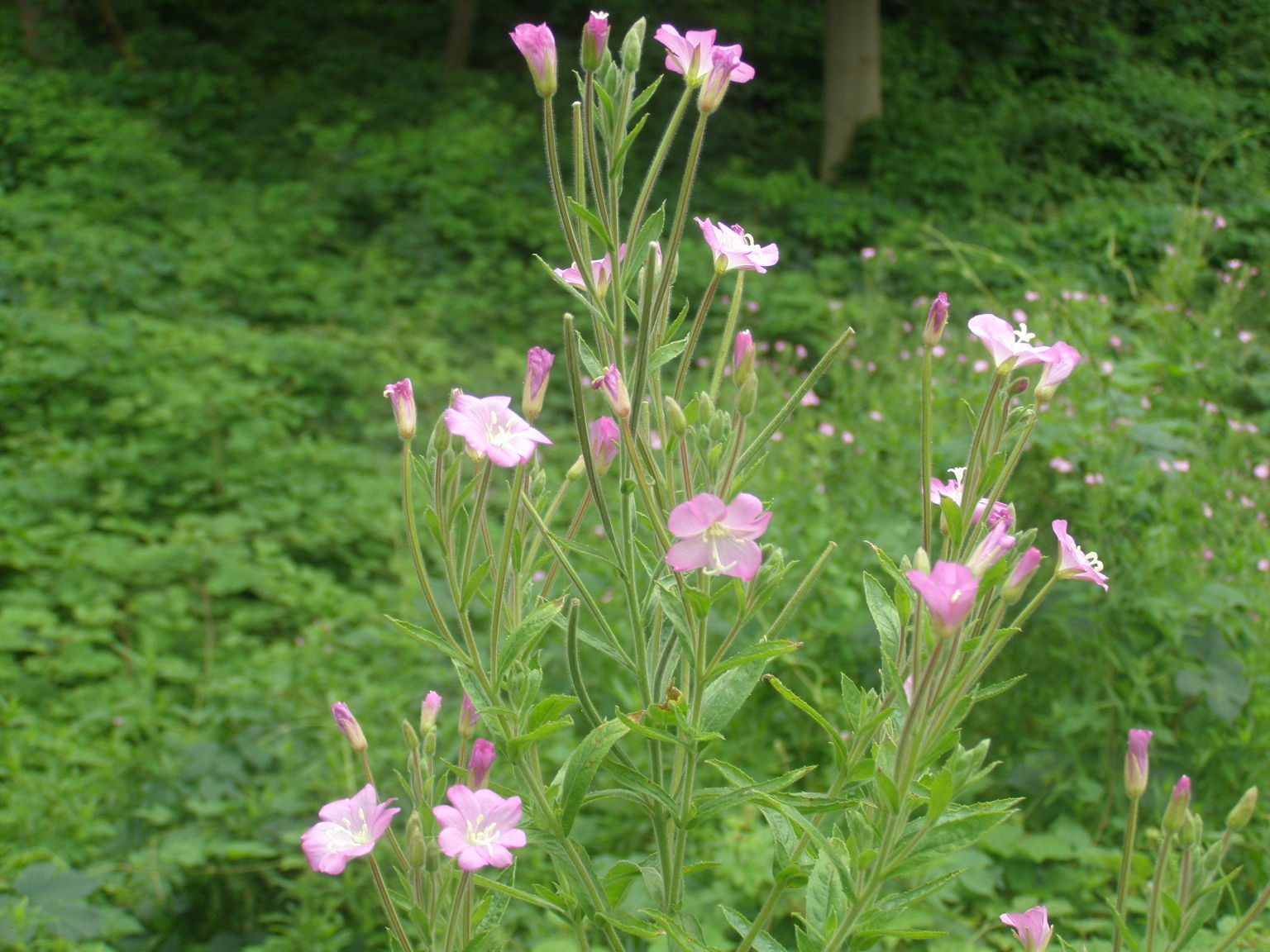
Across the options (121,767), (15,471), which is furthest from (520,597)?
(15,471)

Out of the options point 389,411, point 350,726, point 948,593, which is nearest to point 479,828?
point 350,726

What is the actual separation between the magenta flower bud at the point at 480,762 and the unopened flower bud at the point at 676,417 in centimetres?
35

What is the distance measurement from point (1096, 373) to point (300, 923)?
245cm

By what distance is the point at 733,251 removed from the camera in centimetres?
99

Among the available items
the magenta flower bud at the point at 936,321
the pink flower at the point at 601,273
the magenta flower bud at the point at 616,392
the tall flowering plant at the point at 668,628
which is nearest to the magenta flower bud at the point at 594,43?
the tall flowering plant at the point at 668,628

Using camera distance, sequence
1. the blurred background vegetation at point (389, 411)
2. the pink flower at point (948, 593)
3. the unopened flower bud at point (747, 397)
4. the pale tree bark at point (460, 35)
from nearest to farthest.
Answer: the pink flower at point (948, 593) < the unopened flower bud at point (747, 397) < the blurred background vegetation at point (389, 411) < the pale tree bark at point (460, 35)

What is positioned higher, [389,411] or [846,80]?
[846,80]

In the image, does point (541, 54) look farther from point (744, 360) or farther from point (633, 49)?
point (744, 360)

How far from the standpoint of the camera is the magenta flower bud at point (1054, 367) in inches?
35.4

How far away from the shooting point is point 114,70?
768cm

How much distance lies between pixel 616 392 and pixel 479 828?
400 mm

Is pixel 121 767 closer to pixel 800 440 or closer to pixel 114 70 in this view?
pixel 800 440

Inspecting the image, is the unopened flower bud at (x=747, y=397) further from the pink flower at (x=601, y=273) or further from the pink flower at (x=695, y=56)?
the pink flower at (x=695, y=56)

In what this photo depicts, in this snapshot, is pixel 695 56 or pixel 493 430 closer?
pixel 493 430
